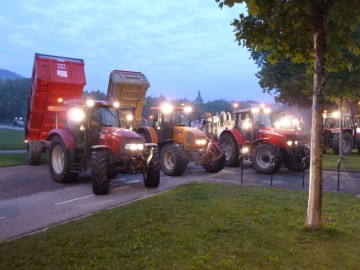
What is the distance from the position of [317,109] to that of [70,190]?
275 inches

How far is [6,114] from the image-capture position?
288ft

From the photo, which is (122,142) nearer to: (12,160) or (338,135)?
(12,160)

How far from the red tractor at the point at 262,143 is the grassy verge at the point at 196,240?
5773 mm

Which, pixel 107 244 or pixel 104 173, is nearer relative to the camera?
pixel 107 244

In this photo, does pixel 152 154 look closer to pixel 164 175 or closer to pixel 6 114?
pixel 164 175

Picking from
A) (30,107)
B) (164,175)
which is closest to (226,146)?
(164,175)

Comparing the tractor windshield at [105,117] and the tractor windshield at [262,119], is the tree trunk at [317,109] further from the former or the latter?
the tractor windshield at [262,119]

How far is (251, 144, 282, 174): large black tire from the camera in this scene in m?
14.0

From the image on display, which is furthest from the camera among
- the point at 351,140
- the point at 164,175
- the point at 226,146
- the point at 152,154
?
the point at 351,140

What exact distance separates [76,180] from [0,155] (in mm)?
7760

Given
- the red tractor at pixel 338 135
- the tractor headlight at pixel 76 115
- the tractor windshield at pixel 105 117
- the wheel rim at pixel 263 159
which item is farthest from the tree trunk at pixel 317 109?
the red tractor at pixel 338 135

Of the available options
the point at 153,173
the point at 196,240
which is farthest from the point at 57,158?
the point at 196,240

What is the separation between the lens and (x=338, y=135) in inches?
929

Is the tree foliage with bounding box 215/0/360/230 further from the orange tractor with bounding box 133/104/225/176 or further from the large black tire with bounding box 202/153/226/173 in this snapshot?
the large black tire with bounding box 202/153/226/173
